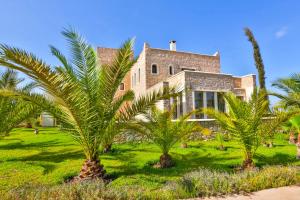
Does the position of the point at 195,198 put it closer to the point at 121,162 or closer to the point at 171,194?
the point at 171,194

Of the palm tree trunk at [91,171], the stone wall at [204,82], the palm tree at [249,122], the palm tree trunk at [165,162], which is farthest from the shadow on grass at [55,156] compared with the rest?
the stone wall at [204,82]

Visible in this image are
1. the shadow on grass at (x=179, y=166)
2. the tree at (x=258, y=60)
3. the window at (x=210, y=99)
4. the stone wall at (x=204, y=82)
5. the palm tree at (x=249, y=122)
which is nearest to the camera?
the shadow on grass at (x=179, y=166)

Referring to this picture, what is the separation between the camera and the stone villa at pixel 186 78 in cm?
1897

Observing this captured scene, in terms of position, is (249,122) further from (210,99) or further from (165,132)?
(210,99)

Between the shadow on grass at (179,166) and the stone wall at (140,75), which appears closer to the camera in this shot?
the shadow on grass at (179,166)

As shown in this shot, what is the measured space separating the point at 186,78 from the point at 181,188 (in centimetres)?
1309

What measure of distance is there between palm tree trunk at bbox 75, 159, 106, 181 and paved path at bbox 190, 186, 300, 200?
3.28 metres

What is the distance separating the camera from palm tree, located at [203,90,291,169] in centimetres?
878

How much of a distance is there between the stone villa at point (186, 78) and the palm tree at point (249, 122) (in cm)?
855

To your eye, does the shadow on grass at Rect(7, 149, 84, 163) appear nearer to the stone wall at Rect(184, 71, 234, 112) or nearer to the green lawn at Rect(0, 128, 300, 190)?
the green lawn at Rect(0, 128, 300, 190)

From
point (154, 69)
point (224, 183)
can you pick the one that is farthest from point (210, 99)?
point (224, 183)

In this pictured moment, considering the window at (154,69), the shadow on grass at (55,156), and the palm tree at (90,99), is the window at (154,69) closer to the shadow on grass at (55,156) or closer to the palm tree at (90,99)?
the shadow on grass at (55,156)

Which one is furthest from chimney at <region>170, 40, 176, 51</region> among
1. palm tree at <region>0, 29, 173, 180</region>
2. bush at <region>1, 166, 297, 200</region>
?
bush at <region>1, 166, 297, 200</region>

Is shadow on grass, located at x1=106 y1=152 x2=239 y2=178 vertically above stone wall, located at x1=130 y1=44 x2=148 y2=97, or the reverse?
stone wall, located at x1=130 y1=44 x2=148 y2=97
